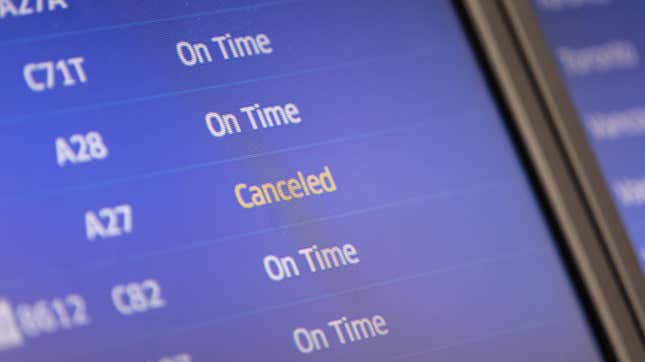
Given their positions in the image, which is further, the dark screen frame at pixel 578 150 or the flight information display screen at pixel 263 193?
the dark screen frame at pixel 578 150

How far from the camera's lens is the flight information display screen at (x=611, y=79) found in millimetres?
1321

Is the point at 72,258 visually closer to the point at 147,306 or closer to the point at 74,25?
the point at 147,306

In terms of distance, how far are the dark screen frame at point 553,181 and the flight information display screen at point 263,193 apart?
2 cm

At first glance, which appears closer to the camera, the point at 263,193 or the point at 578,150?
the point at 263,193

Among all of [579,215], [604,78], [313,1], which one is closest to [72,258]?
[313,1]

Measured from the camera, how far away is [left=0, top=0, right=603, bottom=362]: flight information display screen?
111 cm

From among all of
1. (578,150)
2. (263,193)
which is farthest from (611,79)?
(263,193)

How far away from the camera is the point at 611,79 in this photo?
1372mm

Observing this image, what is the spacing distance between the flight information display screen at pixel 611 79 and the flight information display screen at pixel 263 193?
11 cm

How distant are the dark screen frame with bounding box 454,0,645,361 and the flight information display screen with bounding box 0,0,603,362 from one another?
0.02 meters

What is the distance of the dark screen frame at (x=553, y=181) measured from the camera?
4.11 feet

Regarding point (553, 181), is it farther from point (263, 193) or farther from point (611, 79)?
point (263, 193)

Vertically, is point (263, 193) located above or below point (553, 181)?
above

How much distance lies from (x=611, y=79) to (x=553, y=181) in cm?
17
